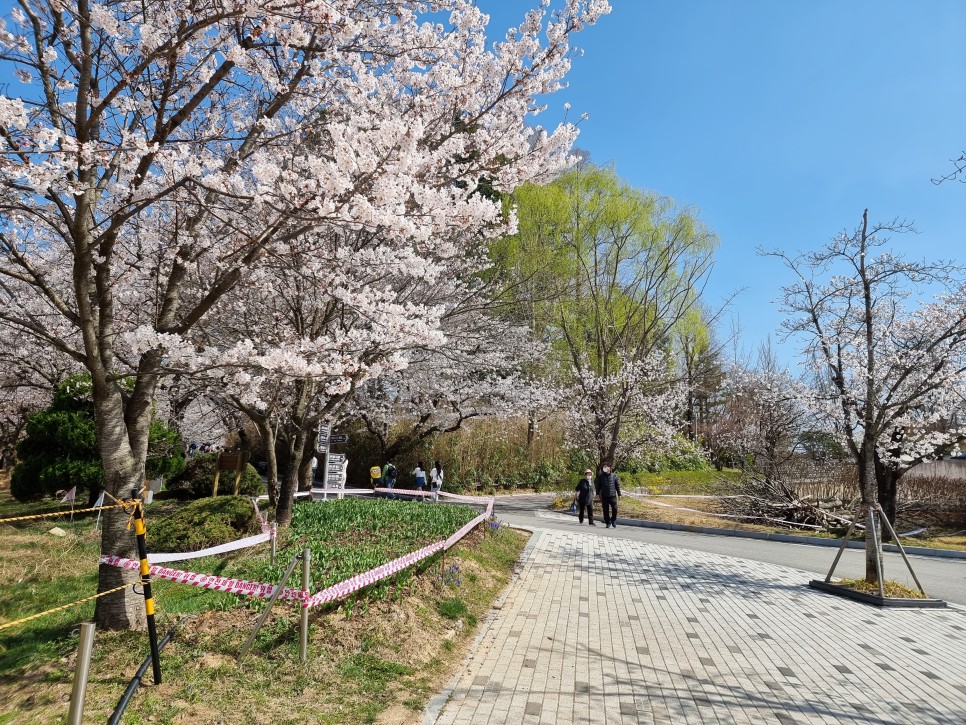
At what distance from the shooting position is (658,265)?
22.4 metres

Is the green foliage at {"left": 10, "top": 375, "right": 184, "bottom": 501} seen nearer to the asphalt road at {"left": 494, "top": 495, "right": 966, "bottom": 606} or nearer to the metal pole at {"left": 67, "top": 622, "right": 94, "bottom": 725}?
the asphalt road at {"left": 494, "top": 495, "right": 966, "bottom": 606}

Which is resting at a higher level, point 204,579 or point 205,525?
point 204,579

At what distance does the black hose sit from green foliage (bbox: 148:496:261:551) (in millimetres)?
3472

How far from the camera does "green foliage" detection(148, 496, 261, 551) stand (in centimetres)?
875

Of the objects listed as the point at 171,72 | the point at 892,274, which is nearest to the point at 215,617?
the point at 171,72

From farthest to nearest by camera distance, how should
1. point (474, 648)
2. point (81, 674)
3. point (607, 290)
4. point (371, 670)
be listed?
1. point (607, 290)
2. point (474, 648)
3. point (371, 670)
4. point (81, 674)

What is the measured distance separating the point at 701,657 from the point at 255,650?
416cm

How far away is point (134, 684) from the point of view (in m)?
3.87

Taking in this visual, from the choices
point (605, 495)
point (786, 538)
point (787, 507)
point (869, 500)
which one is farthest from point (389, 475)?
point (869, 500)

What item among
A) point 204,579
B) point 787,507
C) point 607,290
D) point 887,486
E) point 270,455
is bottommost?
point 204,579

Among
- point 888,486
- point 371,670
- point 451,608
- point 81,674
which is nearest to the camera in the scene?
point 81,674

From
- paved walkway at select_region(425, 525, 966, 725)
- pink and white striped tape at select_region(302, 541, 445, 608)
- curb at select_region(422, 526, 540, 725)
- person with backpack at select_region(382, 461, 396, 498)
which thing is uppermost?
person with backpack at select_region(382, 461, 396, 498)

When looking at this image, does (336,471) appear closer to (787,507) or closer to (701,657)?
(787,507)

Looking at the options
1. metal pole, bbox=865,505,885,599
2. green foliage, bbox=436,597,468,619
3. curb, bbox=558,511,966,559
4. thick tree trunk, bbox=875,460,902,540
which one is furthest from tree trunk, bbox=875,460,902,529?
green foliage, bbox=436,597,468,619
